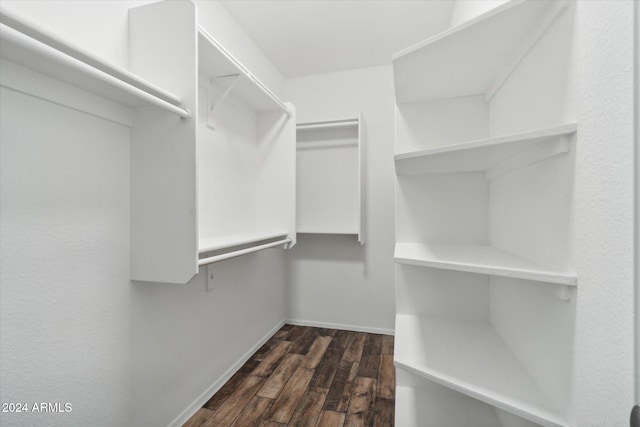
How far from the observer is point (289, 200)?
7.47 feet

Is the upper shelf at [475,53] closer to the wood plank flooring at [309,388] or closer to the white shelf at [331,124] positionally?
the white shelf at [331,124]

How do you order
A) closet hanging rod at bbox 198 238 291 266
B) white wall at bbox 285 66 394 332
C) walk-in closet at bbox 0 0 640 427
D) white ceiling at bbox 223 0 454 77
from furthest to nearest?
white wall at bbox 285 66 394 332
white ceiling at bbox 223 0 454 77
closet hanging rod at bbox 198 238 291 266
walk-in closet at bbox 0 0 640 427

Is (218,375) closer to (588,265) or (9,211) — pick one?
(9,211)

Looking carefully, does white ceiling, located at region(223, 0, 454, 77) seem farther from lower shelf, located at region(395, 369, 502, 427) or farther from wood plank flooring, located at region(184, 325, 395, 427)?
wood plank flooring, located at region(184, 325, 395, 427)

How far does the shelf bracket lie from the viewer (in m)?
1.73

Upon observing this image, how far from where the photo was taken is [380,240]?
2.76 metres

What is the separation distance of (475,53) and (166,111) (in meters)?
1.22

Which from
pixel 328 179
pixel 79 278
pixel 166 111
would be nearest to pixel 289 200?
pixel 328 179

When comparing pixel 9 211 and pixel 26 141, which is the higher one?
pixel 26 141

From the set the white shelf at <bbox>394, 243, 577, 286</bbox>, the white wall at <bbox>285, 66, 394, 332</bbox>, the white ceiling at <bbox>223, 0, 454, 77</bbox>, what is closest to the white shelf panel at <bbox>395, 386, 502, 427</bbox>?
the white shelf at <bbox>394, 243, 577, 286</bbox>

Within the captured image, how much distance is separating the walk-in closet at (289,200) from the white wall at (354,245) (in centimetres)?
57

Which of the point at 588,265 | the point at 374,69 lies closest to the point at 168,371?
the point at 588,265

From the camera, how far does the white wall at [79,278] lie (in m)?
0.91

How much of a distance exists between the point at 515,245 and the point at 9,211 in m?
1.68
